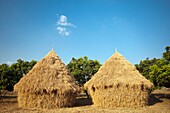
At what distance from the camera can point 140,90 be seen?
13828mm

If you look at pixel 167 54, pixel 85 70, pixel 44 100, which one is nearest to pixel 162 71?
pixel 167 54

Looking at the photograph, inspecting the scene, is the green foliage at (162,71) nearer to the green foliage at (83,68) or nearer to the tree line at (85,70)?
the tree line at (85,70)

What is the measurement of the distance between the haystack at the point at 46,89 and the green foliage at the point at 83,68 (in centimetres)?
877

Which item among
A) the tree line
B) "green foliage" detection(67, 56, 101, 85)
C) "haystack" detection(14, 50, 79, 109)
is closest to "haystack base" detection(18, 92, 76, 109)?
"haystack" detection(14, 50, 79, 109)

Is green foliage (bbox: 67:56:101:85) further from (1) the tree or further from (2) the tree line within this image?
(1) the tree

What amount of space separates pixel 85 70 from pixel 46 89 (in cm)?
1087

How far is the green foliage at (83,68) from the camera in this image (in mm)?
23578

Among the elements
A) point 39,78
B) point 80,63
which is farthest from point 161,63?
point 39,78

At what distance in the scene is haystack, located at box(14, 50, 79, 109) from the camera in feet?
43.8

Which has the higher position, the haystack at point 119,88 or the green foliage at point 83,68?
the green foliage at point 83,68

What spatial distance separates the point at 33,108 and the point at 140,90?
292 inches

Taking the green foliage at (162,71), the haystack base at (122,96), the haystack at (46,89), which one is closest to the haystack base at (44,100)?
the haystack at (46,89)

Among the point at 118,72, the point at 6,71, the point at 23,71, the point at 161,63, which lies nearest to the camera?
the point at 118,72

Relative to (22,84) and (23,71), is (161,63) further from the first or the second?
(23,71)
